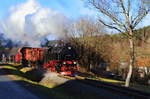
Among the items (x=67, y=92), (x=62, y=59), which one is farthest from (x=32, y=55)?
(x=67, y=92)

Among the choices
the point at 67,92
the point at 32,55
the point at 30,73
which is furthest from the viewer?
the point at 32,55

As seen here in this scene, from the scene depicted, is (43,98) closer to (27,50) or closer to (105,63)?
(27,50)

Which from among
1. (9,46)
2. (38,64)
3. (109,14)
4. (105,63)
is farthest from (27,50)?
(9,46)

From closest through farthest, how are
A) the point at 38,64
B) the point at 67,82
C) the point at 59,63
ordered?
the point at 67,82 < the point at 59,63 < the point at 38,64

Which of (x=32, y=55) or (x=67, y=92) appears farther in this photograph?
(x=32, y=55)

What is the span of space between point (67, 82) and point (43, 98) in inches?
356

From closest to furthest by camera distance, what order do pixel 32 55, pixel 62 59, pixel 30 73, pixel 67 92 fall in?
pixel 67 92 < pixel 62 59 < pixel 30 73 < pixel 32 55

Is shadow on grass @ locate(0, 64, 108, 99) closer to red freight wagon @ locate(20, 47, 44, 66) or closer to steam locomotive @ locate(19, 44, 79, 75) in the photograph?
steam locomotive @ locate(19, 44, 79, 75)

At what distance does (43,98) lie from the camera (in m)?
15.6

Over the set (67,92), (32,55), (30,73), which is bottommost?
(67,92)

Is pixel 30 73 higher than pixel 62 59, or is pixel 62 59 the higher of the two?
pixel 62 59

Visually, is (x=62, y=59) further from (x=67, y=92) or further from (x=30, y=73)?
(x=67, y=92)

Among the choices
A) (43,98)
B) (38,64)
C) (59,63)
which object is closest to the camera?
(43,98)

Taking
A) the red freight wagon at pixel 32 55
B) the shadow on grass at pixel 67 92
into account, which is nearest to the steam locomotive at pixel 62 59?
the red freight wagon at pixel 32 55
